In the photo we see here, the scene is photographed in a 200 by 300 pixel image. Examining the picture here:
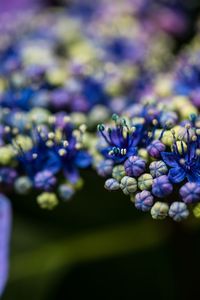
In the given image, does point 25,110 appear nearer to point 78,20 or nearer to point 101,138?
point 101,138

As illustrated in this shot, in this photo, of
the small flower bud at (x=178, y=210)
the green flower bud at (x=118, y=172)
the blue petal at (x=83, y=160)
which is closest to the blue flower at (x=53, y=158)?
the blue petal at (x=83, y=160)

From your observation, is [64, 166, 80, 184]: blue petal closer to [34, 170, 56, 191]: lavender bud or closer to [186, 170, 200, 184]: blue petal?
[34, 170, 56, 191]: lavender bud

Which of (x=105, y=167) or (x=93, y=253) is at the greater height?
(x=105, y=167)

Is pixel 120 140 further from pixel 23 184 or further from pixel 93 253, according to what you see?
pixel 93 253

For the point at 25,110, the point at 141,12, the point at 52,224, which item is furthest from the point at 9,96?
the point at 141,12

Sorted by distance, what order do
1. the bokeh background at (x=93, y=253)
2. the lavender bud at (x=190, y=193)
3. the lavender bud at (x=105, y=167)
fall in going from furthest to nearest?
the bokeh background at (x=93, y=253)
the lavender bud at (x=105, y=167)
the lavender bud at (x=190, y=193)

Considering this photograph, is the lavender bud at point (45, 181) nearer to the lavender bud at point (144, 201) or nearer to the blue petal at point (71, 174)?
the blue petal at point (71, 174)

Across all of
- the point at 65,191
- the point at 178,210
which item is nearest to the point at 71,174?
the point at 65,191
